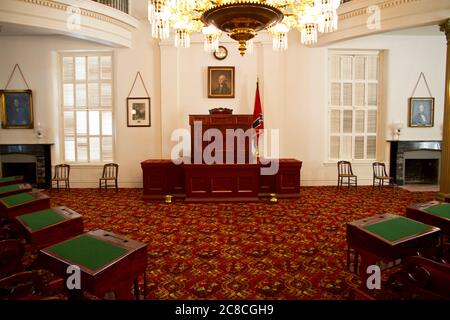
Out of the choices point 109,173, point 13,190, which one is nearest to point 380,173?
point 109,173

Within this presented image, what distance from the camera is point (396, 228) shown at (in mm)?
2973

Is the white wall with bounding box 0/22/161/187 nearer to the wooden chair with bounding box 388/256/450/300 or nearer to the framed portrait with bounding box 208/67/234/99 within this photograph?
the framed portrait with bounding box 208/67/234/99

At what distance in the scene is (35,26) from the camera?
6801mm

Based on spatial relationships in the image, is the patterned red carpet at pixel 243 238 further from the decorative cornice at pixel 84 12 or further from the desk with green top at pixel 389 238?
the decorative cornice at pixel 84 12

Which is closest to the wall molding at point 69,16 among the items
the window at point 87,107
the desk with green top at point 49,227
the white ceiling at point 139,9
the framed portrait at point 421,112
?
the white ceiling at point 139,9

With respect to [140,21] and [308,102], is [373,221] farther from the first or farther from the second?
[140,21]

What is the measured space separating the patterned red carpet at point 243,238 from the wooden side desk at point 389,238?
0.58 metres

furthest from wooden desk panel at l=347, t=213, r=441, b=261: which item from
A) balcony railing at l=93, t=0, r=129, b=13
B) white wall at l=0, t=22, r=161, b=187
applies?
balcony railing at l=93, t=0, r=129, b=13

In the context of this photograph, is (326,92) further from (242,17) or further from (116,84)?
(242,17)

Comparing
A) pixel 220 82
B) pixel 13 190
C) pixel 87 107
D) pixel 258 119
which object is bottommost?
pixel 13 190

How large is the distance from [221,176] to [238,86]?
3099mm

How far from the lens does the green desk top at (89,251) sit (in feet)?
7.36

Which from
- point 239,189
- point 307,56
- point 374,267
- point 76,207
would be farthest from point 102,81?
point 374,267

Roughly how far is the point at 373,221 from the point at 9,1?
8.04 meters
